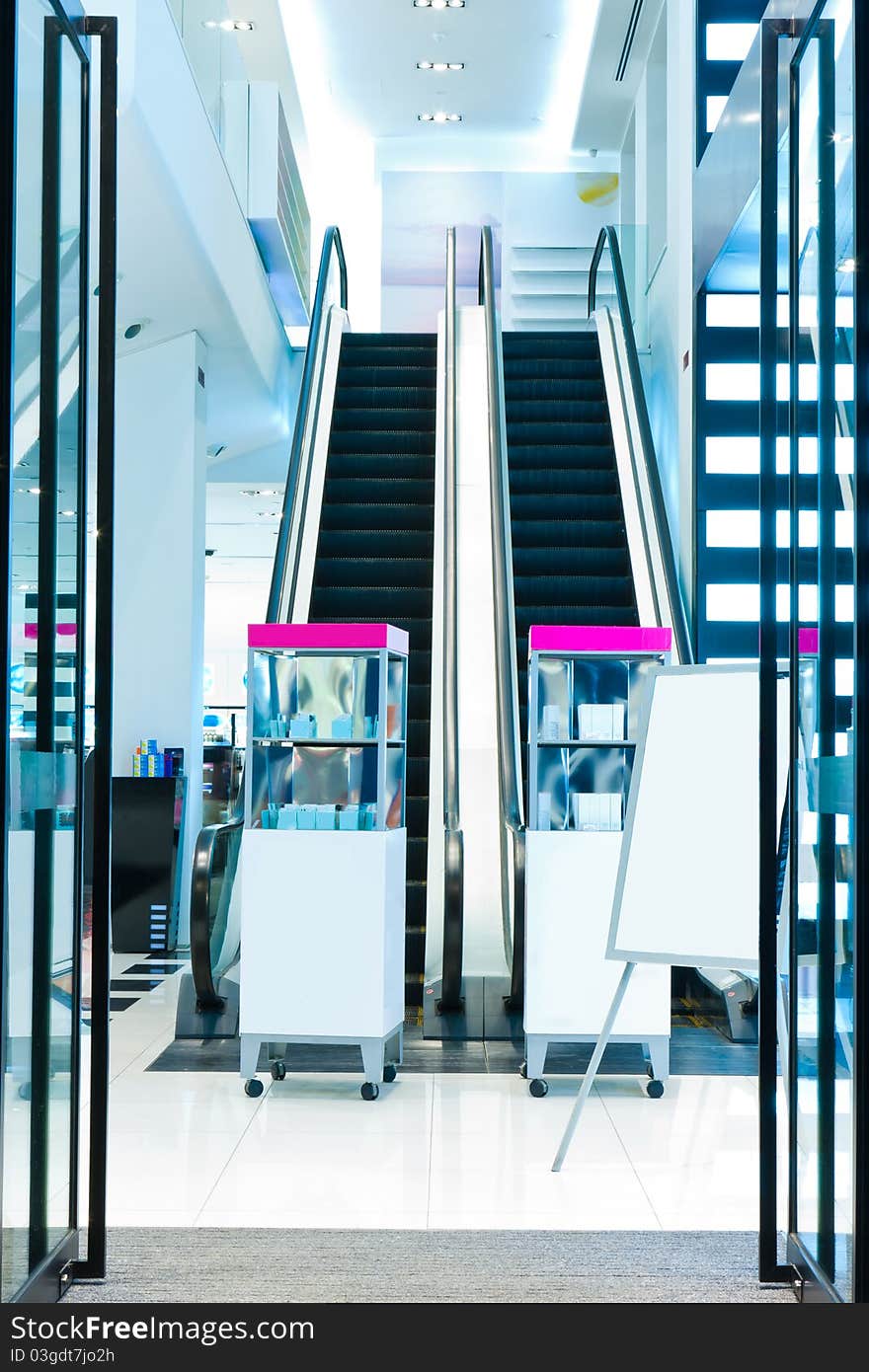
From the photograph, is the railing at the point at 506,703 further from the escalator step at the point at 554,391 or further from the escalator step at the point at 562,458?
the escalator step at the point at 554,391

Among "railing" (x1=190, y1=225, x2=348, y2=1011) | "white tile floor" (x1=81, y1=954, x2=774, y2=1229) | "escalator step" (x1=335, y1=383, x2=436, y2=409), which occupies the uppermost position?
"escalator step" (x1=335, y1=383, x2=436, y2=409)

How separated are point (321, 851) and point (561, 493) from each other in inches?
193

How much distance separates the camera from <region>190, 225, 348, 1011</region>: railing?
584 centimetres

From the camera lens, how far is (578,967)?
5.09 metres

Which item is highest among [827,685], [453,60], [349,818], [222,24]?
[453,60]

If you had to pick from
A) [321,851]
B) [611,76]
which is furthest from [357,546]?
[611,76]

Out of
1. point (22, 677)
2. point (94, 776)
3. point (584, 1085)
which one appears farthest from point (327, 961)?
point (22, 677)

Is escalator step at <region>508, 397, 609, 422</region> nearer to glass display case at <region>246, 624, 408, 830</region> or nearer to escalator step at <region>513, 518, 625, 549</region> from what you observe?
escalator step at <region>513, 518, 625, 549</region>

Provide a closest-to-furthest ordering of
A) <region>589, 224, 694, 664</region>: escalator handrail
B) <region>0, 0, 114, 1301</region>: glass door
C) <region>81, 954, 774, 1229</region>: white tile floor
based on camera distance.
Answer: <region>0, 0, 114, 1301</region>: glass door
<region>81, 954, 774, 1229</region>: white tile floor
<region>589, 224, 694, 664</region>: escalator handrail

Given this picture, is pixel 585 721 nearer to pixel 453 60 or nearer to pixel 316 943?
pixel 316 943

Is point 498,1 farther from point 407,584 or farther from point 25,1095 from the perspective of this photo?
point 25,1095

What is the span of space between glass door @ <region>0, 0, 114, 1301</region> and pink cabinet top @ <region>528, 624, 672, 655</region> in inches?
94.2

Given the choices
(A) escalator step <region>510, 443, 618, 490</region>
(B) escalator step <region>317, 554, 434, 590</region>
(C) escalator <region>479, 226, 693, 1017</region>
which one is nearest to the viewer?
(C) escalator <region>479, 226, 693, 1017</region>

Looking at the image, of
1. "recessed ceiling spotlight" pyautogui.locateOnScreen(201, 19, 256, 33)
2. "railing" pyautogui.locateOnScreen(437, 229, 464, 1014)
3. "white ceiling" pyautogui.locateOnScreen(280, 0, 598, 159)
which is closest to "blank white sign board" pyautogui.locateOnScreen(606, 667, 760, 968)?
"railing" pyautogui.locateOnScreen(437, 229, 464, 1014)
